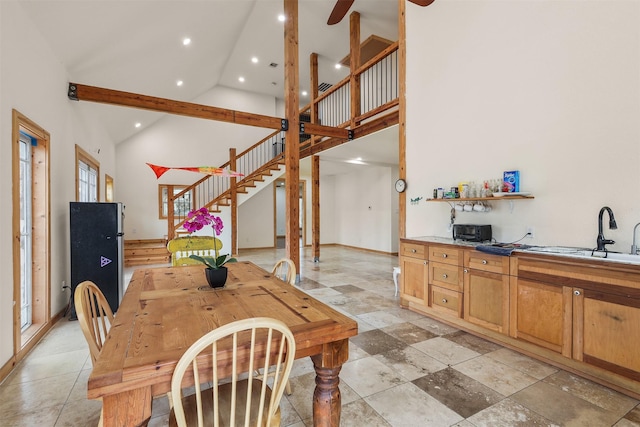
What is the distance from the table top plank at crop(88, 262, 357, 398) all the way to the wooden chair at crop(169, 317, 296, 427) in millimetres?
94

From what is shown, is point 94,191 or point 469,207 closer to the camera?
point 469,207

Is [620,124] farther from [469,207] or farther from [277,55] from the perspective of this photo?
[277,55]

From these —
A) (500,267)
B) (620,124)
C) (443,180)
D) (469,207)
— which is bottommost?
(500,267)

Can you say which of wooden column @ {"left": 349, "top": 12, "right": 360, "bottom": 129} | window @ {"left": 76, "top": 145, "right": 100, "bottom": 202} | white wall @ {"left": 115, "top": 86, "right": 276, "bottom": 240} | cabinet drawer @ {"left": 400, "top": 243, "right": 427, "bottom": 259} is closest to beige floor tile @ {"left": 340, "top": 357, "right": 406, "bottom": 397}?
cabinet drawer @ {"left": 400, "top": 243, "right": 427, "bottom": 259}

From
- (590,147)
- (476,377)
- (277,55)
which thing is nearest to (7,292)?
(476,377)

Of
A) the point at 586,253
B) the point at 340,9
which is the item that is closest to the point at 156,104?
the point at 340,9

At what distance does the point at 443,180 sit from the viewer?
3.77 m

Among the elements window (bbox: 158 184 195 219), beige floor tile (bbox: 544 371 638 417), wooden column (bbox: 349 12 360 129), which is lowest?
beige floor tile (bbox: 544 371 638 417)

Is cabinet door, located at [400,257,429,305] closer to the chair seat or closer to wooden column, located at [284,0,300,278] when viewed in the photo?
wooden column, located at [284,0,300,278]

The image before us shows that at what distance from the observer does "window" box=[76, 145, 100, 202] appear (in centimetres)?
468

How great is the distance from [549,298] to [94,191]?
23.6 ft

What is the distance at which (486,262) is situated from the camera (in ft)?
9.45

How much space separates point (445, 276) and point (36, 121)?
447 centimetres

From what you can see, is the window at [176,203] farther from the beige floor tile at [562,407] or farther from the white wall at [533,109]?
the beige floor tile at [562,407]
